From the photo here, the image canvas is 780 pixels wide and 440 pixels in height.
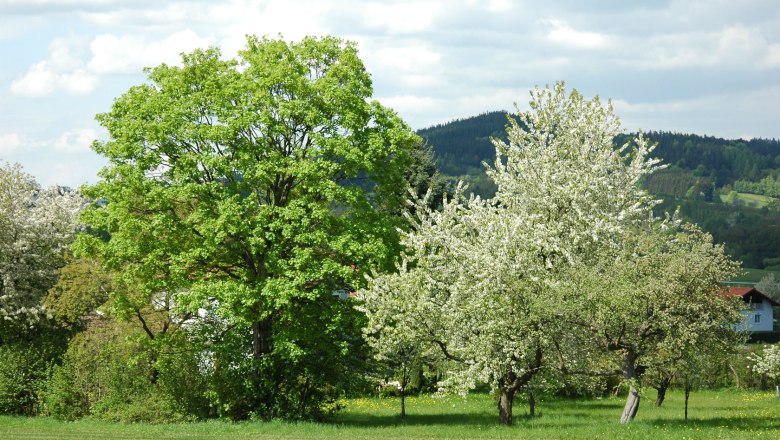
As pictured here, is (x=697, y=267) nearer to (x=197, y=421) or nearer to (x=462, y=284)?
(x=462, y=284)

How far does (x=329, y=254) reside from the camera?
33000 millimetres

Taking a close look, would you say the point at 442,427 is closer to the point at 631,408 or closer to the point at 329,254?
the point at 631,408

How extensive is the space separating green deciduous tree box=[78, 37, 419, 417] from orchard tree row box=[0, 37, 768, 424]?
10cm

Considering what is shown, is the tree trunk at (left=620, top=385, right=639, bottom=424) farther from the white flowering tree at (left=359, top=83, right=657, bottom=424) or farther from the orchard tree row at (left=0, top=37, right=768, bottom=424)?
the white flowering tree at (left=359, top=83, right=657, bottom=424)

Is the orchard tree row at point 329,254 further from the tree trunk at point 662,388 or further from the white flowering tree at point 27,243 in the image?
the white flowering tree at point 27,243

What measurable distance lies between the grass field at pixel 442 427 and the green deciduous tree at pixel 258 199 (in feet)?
9.84

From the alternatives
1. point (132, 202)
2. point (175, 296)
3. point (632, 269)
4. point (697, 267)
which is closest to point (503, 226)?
point (632, 269)

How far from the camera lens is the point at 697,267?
26500 mm

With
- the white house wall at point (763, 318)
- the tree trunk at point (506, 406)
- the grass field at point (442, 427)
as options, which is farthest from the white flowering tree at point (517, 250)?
the white house wall at point (763, 318)

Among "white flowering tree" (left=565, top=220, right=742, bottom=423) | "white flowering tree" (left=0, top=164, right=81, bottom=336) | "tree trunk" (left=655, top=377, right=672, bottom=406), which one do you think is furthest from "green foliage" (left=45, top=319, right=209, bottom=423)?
"tree trunk" (left=655, top=377, right=672, bottom=406)

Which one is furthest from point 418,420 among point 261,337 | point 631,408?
point 631,408

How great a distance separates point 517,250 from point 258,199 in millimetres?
11070

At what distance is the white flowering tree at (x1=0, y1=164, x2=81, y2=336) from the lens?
1607 inches

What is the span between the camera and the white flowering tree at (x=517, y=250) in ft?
90.7
